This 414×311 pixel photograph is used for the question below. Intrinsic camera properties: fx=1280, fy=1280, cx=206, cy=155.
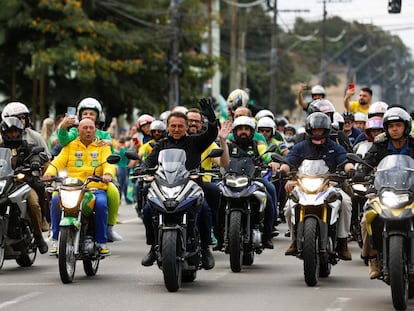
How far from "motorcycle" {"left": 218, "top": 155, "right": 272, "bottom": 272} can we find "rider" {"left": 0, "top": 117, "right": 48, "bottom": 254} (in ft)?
6.98

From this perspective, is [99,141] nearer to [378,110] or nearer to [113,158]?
[113,158]

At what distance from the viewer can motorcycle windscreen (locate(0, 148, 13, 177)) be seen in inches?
539

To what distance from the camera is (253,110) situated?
2159 centimetres

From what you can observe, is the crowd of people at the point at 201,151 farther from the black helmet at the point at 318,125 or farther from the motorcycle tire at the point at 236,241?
the motorcycle tire at the point at 236,241

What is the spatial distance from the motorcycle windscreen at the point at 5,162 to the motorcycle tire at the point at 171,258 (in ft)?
7.87

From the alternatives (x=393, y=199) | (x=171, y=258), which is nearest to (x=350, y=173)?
(x=393, y=199)

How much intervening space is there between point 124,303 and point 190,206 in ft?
4.24

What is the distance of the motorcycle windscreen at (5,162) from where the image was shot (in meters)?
13.7

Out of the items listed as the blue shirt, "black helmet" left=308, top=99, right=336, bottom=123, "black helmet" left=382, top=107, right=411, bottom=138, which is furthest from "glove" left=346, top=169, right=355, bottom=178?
"black helmet" left=308, top=99, right=336, bottom=123

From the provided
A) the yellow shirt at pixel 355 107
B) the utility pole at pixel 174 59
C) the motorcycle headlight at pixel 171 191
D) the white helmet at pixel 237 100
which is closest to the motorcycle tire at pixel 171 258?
the motorcycle headlight at pixel 171 191

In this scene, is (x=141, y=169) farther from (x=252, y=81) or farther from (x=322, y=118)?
(x=252, y=81)

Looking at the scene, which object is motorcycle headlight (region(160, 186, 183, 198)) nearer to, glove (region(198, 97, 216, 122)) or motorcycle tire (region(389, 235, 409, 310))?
glove (region(198, 97, 216, 122))

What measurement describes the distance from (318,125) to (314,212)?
3.80ft

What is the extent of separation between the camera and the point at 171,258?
39.4 feet
